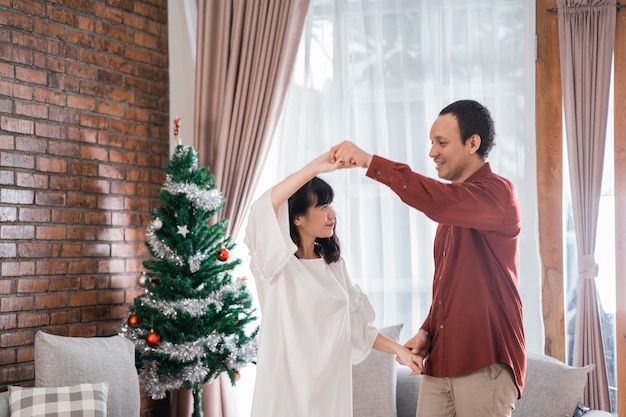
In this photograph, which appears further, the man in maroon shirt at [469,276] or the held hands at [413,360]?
the held hands at [413,360]

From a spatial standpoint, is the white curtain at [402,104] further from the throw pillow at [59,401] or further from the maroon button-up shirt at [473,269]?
the maroon button-up shirt at [473,269]

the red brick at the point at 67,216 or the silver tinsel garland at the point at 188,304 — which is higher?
the red brick at the point at 67,216

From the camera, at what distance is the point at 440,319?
8.11ft

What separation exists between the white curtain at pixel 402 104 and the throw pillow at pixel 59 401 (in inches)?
63.0

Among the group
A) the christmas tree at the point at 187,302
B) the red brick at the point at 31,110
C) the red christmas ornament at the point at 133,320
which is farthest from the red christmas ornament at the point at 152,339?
the red brick at the point at 31,110

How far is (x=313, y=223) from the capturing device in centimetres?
252

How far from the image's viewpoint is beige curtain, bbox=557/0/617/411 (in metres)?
3.95

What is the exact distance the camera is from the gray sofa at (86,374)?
315cm

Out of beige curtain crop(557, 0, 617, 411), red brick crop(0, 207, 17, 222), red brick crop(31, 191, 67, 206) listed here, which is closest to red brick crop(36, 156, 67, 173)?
red brick crop(31, 191, 67, 206)

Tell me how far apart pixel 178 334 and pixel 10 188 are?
1061 mm

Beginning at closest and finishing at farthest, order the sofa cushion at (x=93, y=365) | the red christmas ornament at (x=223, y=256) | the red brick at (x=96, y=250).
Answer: the sofa cushion at (x=93, y=365) < the red christmas ornament at (x=223, y=256) < the red brick at (x=96, y=250)

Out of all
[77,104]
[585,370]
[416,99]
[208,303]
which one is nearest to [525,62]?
[416,99]

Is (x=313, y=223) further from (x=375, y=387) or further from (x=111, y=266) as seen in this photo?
(x=111, y=266)

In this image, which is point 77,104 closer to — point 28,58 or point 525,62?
point 28,58
